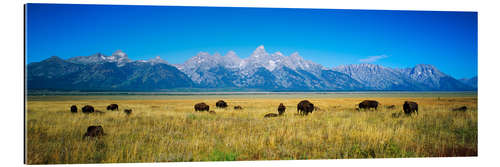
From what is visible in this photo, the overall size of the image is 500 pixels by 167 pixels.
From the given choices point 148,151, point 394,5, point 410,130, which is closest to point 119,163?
point 148,151

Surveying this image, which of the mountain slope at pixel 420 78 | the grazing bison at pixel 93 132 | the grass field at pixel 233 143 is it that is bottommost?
the grass field at pixel 233 143

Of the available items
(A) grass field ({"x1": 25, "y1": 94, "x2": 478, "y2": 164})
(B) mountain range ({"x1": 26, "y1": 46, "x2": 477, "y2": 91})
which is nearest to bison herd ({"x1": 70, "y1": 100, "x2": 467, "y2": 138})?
(A) grass field ({"x1": 25, "y1": 94, "x2": 478, "y2": 164})

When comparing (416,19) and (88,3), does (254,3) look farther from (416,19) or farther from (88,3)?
(416,19)

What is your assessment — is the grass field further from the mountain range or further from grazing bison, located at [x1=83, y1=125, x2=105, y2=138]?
the mountain range

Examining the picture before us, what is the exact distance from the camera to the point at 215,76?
179875mm

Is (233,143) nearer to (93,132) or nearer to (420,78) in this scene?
(93,132)

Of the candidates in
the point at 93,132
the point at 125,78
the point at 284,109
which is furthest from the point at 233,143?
the point at 125,78

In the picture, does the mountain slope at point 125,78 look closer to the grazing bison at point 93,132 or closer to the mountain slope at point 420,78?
the grazing bison at point 93,132

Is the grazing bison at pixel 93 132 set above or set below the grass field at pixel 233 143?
above

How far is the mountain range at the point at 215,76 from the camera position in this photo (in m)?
11.0

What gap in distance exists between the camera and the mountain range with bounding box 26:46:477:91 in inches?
432

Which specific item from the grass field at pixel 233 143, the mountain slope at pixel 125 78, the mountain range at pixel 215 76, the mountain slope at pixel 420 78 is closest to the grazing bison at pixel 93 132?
the grass field at pixel 233 143

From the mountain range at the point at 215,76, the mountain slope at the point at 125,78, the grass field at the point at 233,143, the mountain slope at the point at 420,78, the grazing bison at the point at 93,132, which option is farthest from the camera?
the mountain slope at the point at 125,78

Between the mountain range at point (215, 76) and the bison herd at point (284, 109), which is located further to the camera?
the mountain range at point (215, 76)
